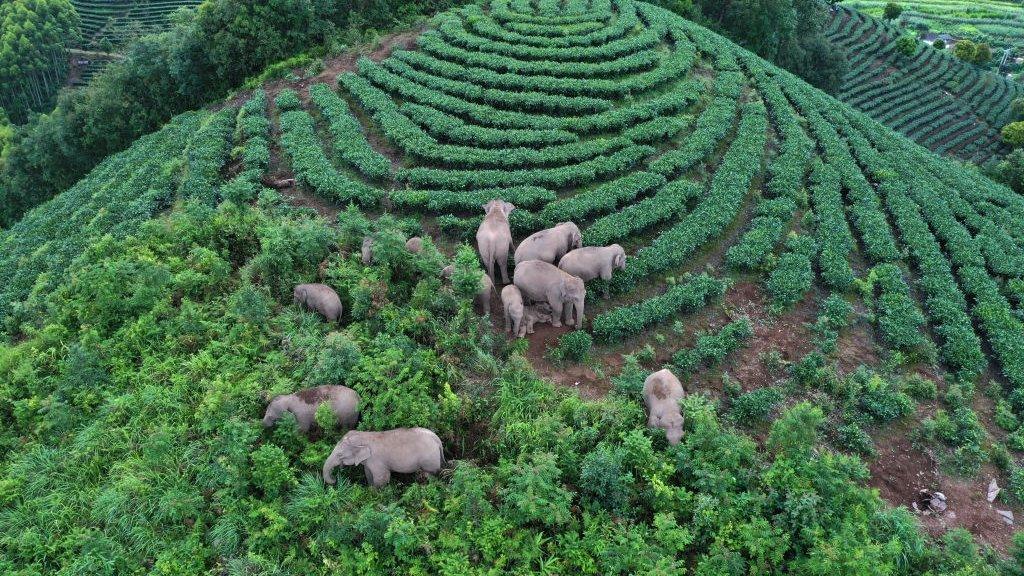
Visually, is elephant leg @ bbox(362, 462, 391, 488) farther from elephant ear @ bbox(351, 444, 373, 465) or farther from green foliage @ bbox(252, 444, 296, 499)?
green foliage @ bbox(252, 444, 296, 499)

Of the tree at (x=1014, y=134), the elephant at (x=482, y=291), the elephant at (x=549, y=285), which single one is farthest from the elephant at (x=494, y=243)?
the tree at (x=1014, y=134)

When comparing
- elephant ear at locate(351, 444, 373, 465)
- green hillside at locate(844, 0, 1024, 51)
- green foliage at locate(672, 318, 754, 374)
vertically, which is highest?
green hillside at locate(844, 0, 1024, 51)

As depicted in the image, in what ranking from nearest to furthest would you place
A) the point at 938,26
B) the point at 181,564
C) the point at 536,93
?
the point at 181,564 < the point at 536,93 < the point at 938,26

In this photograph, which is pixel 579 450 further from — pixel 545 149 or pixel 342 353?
pixel 545 149

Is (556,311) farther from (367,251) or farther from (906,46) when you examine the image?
(906,46)

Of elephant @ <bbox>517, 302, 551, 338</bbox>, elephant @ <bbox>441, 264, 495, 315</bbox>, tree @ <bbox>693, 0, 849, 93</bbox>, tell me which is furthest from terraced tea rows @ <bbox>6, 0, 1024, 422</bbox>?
tree @ <bbox>693, 0, 849, 93</bbox>

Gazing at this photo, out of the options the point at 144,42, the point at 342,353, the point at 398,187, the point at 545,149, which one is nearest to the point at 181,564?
the point at 342,353
